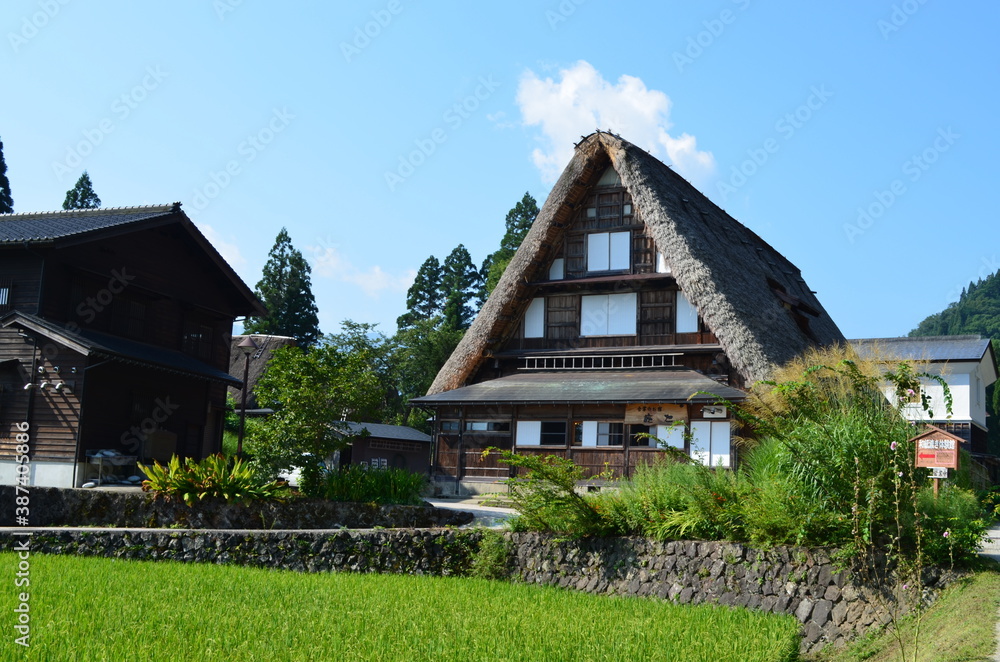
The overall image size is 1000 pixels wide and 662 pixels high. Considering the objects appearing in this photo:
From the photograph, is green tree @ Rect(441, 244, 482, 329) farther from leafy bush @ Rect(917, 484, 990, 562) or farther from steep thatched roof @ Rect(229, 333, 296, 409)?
leafy bush @ Rect(917, 484, 990, 562)

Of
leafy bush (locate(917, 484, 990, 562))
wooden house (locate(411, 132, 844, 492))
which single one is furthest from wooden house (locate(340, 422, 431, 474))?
leafy bush (locate(917, 484, 990, 562))

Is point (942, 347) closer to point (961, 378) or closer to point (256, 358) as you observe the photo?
point (961, 378)

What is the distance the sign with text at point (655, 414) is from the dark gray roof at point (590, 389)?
19.4 inches

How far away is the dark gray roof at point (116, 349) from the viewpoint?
60.8ft

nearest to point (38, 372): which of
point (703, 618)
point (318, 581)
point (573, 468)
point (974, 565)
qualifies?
point (318, 581)

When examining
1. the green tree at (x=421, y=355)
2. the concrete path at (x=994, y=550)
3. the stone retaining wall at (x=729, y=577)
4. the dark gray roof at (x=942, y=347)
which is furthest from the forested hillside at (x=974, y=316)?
the stone retaining wall at (x=729, y=577)

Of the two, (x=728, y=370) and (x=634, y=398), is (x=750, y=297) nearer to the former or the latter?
(x=728, y=370)

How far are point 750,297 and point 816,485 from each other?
12800 mm

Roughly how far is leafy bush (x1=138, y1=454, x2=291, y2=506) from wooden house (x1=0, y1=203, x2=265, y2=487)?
16.4 ft

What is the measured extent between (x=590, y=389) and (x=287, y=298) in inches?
1128

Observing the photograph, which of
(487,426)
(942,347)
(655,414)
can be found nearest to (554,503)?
(655,414)

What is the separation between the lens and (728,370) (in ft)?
71.8

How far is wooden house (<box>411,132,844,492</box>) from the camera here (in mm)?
21234

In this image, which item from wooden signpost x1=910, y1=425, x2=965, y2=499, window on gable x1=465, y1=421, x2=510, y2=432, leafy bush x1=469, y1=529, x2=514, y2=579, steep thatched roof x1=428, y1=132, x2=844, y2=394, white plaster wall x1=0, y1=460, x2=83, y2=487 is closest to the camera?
wooden signpost x1=910, y1=425, x2=965, y2=499
